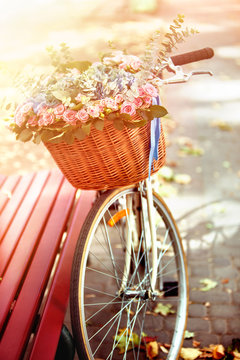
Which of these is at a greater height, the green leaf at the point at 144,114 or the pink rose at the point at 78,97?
the green leaf at the point at 144,114

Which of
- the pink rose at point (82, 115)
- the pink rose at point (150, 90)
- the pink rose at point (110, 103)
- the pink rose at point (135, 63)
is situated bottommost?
the pink rose at point (82, 115)

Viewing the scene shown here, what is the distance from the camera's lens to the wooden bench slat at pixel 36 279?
6.79 feet

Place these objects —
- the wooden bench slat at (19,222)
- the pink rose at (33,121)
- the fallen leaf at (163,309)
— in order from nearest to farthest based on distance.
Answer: the pink rose at (33,121) < the wooden bench slat at (19,222) < the fallen leaf at (163,309)

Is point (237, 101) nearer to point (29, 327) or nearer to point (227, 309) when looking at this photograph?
point (227, 309)

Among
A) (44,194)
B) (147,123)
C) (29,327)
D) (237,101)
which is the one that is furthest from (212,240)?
(237,101)

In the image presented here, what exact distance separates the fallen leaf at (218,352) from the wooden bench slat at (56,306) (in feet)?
3.12

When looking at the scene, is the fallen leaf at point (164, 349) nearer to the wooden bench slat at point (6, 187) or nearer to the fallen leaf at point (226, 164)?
the wooden bench slat at point (6, 187)

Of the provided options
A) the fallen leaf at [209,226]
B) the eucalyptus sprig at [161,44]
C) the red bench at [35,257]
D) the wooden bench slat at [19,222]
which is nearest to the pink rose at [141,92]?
the eucalyptus sprig at [161,44]

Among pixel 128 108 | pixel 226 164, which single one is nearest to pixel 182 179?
pixel 226 164

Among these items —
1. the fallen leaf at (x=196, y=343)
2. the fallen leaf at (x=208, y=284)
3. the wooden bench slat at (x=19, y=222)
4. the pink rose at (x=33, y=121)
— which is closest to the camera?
the pink rose at (x=33, y=121)

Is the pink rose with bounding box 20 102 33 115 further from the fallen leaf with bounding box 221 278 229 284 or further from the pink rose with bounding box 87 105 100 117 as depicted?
the fallen leaf with bounding box 221 278 229 284

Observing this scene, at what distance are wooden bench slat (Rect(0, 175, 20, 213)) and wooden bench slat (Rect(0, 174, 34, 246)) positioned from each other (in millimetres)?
22

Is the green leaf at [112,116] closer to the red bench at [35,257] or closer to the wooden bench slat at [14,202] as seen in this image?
the red bench at [35,257]

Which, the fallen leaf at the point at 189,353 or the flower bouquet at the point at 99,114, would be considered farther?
the fallen leaf at the point at 189,353
